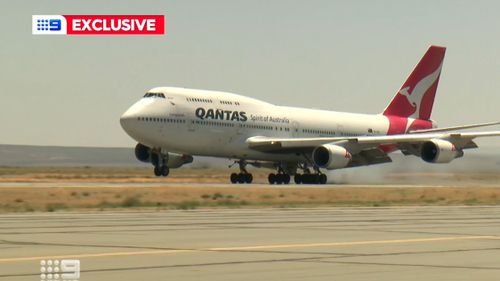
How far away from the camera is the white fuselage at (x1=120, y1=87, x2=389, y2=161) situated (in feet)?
202

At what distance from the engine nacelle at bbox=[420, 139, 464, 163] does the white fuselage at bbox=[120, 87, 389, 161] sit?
27.6ft

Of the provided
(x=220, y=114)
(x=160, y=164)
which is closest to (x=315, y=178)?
(x=220, y=114)

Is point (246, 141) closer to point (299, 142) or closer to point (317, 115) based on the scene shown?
point (299, 142)

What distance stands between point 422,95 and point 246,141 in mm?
19430

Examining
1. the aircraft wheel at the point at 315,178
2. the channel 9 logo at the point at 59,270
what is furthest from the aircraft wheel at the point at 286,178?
the channel 9 logo at the point at 59,270

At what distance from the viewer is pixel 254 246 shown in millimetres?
19438

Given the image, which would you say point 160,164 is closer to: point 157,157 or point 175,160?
point 157,157

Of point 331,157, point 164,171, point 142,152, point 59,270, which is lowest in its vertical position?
point 59,270

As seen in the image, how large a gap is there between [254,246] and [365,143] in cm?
4763

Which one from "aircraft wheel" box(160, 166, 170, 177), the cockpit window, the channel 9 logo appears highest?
the cockpit window

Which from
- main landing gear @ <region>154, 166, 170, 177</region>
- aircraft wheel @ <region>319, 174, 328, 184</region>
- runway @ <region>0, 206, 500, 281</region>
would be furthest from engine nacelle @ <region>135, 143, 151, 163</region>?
runway @ <region>0, 206, 500, 281</region>

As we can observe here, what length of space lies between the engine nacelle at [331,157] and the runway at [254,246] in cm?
3244

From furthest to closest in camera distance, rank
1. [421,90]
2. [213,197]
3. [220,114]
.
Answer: [421,90] → [220,114] → [213,197]

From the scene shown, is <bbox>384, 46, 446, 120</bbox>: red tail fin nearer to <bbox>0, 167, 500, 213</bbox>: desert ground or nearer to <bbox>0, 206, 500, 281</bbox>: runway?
<bbox>0, 167, 500, 213</bbox>: desert ground
